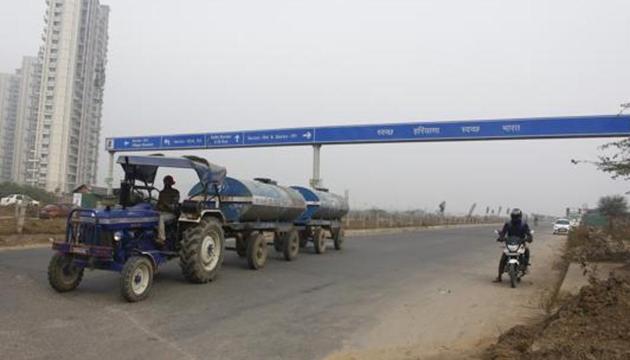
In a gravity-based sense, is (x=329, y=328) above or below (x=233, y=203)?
below

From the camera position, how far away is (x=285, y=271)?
15344 mm

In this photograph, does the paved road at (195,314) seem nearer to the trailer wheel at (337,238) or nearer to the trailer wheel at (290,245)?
the trailer wheel at (290,245)

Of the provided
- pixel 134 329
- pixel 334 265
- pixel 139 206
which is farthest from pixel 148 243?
pixel 334 265

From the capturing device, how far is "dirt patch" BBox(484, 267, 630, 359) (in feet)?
18.2

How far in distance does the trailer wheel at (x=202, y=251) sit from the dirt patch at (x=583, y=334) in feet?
21.1

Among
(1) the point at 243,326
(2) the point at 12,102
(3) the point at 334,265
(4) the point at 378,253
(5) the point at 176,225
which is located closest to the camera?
(1) the point at 243,326

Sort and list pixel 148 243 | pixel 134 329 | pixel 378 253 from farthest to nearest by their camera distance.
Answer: pixel 378 253 < pixel 148 243 < pixel 134 329

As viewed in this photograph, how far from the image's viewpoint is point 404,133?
3634cm

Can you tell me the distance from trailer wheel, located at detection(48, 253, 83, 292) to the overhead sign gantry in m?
24.9

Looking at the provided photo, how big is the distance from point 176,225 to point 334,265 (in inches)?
255

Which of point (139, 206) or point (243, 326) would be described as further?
point (139, 206)

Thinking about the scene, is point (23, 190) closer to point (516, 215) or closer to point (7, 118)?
point (7, 118)

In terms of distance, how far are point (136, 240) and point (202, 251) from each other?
161 centimetres

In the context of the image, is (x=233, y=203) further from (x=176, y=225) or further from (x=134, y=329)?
(x=134, y=329)
